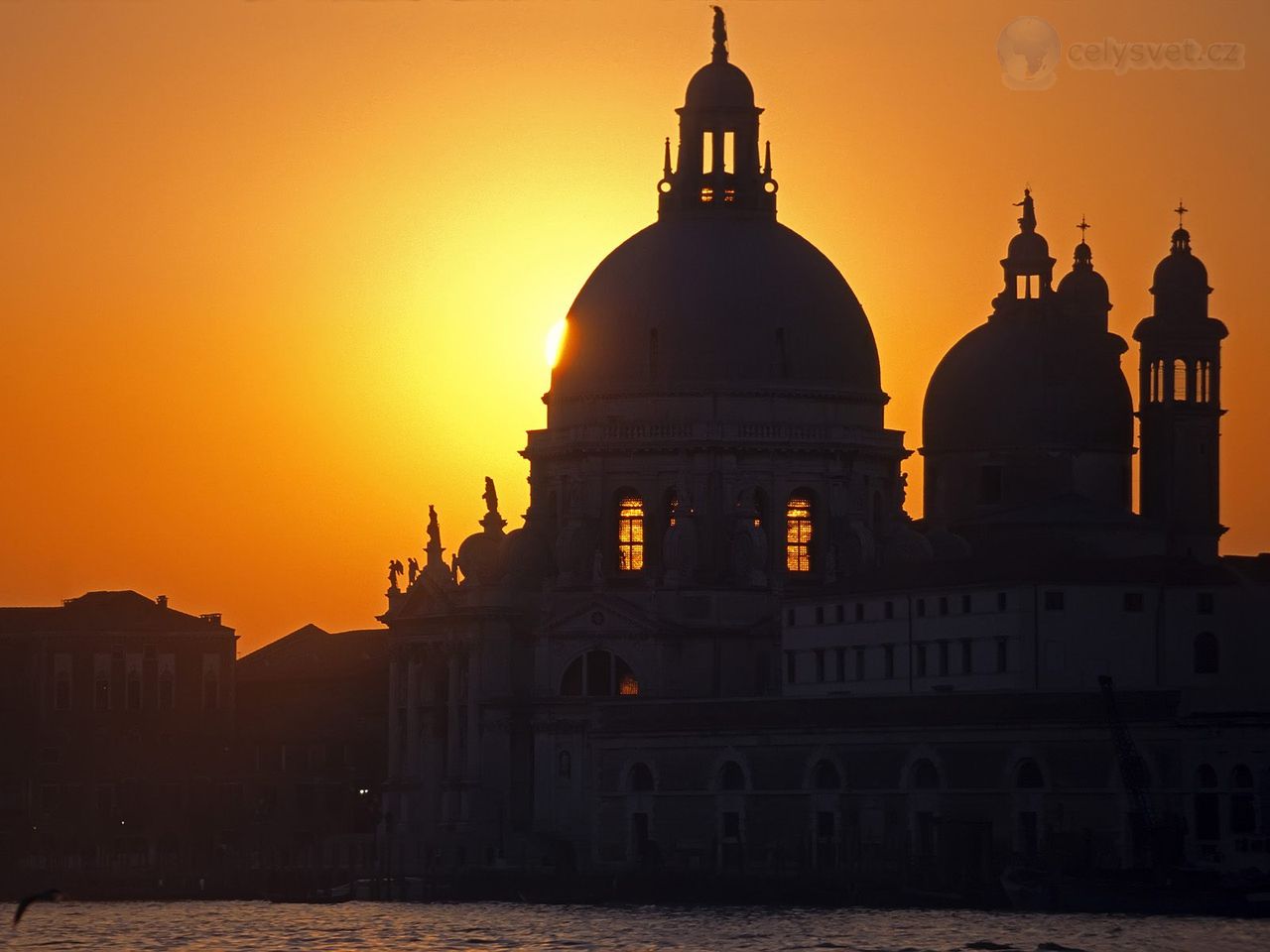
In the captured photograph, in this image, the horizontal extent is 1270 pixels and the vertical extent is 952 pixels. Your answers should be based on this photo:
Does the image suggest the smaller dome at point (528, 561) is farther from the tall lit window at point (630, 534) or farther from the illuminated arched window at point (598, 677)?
the illuminated arched window at point (598, 677)

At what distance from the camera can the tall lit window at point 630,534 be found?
430 ft

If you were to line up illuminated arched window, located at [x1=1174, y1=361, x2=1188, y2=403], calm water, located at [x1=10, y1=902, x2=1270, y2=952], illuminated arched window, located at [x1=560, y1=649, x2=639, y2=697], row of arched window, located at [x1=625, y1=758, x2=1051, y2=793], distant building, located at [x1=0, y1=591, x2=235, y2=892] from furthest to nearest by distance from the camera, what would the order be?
distant building, located at [x1=0, y1=591, x2=235, y2=892], illuminated arched window, located at [x1=1174, y1=361, x2=1188, y2=403], illuminated arched window, located at [x1=560, y1=649, x2=639, y2=697], row of arched window, located at [x1=625, y1=758, x2=1051, y2=793], calm water, located at [x1=10, y1=902, x2=1270, y2=952]

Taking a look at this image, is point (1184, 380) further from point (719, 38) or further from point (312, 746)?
point (312, 746)

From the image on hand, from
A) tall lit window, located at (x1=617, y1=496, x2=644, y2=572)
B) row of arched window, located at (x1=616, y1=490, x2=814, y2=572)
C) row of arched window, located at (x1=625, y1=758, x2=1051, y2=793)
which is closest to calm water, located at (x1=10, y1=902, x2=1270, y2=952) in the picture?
row of arched window, located at (x1=625, y1=758, x2=1051, y2=793)

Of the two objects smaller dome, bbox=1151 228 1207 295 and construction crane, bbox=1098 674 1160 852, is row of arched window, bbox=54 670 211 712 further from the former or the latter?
construction crane, bbox=1098 674 1160 852

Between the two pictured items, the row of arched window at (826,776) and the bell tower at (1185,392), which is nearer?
the row of arched window at (826,776)

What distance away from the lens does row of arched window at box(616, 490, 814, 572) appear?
130 m

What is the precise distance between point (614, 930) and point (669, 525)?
1228 inches

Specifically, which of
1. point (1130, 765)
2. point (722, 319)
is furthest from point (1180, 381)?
point (1130, 765)

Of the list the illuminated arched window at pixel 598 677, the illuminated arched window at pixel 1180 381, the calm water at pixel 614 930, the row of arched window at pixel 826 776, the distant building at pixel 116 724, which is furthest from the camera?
the distant building at pixel 116 724

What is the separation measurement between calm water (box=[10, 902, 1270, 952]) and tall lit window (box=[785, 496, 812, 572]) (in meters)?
19.1

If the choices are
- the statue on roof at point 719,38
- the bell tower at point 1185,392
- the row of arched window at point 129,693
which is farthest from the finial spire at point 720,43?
the row of arched window at point 129,693

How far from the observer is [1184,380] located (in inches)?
5157

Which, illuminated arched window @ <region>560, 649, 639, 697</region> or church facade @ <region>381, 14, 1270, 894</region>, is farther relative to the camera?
illuminated arched window @ <region>560, 649, 639, 697</region>
